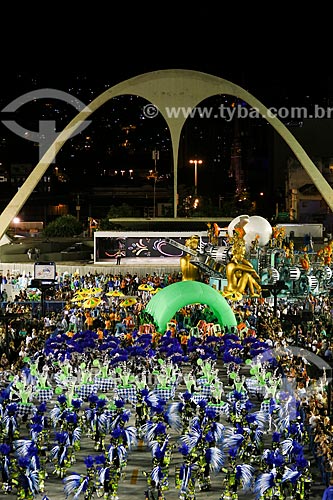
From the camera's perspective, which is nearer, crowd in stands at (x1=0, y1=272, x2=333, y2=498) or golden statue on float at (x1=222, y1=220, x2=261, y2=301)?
crowd in stands at (x1=0, y1=272, x2=333, y2=498)

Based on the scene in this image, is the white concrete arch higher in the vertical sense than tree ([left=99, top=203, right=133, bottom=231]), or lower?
higher

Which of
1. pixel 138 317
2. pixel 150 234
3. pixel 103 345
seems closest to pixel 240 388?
pixel 103 345

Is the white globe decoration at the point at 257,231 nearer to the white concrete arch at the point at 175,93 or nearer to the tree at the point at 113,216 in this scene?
the white concrete arch at the point at 175,93

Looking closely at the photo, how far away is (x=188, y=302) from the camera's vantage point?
72.1 feet

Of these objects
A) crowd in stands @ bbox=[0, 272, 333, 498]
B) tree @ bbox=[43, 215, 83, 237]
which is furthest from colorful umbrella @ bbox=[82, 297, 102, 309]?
tree @ bbox=[43, 215, 83, 237]

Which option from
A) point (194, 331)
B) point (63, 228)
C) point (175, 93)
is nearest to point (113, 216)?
point (63, 228)

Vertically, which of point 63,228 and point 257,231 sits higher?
point 257,231

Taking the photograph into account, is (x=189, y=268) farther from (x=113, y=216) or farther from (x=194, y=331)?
(x=113, y=216)

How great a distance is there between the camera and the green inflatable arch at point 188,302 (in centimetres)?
2178

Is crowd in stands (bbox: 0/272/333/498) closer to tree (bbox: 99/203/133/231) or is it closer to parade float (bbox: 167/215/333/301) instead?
parade float (bbox: 167/215/333/301)

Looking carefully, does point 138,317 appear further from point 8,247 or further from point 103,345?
point 8,247

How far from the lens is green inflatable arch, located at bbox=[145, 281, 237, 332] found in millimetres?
21781

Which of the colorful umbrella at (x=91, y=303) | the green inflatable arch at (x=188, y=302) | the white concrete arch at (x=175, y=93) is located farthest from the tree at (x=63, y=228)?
the green inflatable arch at (x=188, y=302)

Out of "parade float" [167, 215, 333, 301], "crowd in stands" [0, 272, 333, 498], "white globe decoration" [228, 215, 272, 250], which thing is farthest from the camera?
"white globe decoration" [228, 215, 272, 250]
